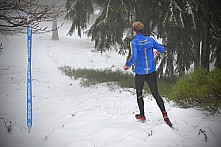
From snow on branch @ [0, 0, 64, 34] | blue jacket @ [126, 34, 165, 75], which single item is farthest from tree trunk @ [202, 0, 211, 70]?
snow on branch @ [0, 0, 64, 34]

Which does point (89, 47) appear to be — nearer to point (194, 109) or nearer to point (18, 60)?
point (18, 60)

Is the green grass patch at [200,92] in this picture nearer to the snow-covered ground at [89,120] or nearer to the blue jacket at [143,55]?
the snow-covered ground at [89,120]

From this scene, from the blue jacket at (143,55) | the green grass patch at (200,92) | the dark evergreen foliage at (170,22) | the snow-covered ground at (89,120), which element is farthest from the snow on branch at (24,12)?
the dark evergreen foliage at (170,22)

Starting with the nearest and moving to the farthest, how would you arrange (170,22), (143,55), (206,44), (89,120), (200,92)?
(143,55)
(200,92)
(89,120)
(206,44)
(170,22)

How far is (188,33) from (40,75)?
8.52 m

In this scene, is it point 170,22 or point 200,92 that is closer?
point 200,92

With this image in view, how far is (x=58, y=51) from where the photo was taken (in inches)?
885

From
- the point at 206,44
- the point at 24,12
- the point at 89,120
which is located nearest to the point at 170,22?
the point at 206,44

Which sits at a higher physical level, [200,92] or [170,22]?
[170,22]

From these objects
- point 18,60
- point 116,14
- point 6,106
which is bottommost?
point 6,106

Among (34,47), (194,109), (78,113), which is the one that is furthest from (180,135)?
(34,47)

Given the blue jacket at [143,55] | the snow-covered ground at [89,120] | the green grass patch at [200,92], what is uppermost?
the blue jacket at [143,55]

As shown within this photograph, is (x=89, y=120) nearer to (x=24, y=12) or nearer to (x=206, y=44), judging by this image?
(x=24, y=12)

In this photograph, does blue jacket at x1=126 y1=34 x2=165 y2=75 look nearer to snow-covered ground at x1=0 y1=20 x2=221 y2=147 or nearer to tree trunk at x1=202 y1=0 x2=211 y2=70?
snow-covered ground at x1=0 y1=20 x2=221 y2=147
